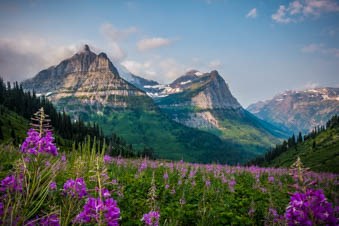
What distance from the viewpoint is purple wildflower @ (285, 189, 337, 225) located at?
9.30ft

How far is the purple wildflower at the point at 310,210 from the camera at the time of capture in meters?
2.84

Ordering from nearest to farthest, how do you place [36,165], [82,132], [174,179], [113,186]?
[36,165]
[113,186]
[174,179]
[82,132]

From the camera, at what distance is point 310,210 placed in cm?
284

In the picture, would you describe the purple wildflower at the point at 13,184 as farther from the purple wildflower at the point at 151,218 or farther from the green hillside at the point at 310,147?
the green hillside at the point at 310,147

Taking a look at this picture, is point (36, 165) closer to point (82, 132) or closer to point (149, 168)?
point (149, 168)

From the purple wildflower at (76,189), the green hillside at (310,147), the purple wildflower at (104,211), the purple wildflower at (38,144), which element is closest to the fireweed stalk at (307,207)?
the purple wildflower at (104,211)

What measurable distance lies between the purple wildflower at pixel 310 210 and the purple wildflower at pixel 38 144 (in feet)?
10.3

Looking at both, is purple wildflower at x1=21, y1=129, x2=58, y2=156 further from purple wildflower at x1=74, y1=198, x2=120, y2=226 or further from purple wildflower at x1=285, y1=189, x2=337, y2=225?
purple wildflower at x1=285, y1=189, x2=337, y2=225

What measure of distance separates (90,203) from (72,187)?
3.02ft

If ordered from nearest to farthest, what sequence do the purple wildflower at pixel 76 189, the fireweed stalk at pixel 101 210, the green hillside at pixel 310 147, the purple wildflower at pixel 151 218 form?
the fireweed stalk at pixel 101 210 → the purple wildflower at pixel 76 189 → the purple wildflower at pixel 151 218 → the green hillside at pixel 310 147

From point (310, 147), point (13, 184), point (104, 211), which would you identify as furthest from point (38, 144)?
point (310, 147)

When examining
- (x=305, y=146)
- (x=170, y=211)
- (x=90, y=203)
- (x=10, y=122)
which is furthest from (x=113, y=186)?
(x=305, y=146)

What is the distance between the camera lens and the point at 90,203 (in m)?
2.81

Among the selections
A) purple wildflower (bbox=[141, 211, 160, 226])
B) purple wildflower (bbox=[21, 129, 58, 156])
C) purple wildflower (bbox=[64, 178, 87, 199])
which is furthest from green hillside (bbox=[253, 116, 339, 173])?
purple wildflower (bbox=[21, 129, 58, 156])
